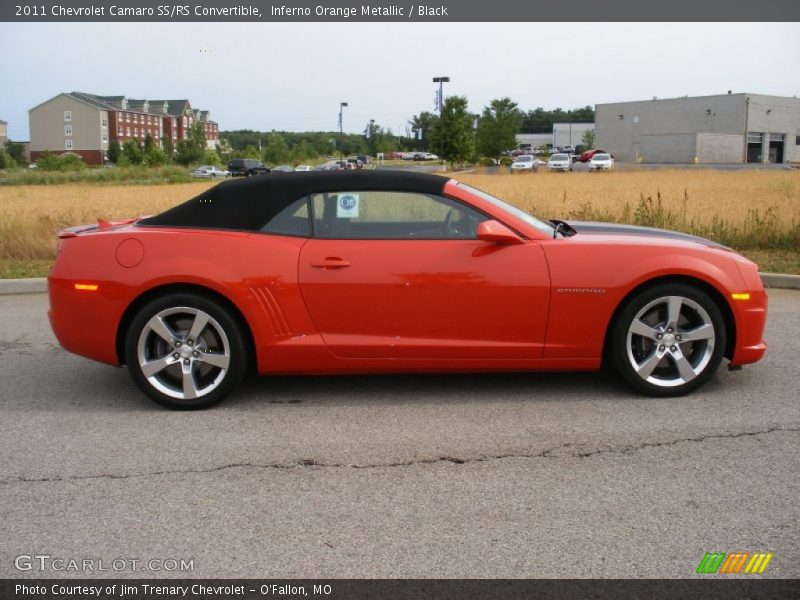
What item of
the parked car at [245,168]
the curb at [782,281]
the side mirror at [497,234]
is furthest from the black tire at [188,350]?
the parked car at [245,168]

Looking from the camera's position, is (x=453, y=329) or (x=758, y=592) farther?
(x=453, y=329)

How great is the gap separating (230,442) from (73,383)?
1862mm

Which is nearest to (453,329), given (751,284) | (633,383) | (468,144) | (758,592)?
(633,383)

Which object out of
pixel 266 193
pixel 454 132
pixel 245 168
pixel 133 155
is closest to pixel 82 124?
pixel 133 155

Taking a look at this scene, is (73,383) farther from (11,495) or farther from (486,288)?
(486,288)

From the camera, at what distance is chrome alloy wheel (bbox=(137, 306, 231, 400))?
4.95 metres

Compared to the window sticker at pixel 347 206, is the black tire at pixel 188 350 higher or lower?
lower

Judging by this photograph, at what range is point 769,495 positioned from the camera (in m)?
3.65

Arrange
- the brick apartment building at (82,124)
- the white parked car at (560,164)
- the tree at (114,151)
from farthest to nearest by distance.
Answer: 1. the brick apartment building at (82,124)
2. the tree at (114,151)
3. the white parked car at (560,164)

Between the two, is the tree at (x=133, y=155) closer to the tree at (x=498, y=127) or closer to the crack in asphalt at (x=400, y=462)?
the tree at (x=498, y=127)

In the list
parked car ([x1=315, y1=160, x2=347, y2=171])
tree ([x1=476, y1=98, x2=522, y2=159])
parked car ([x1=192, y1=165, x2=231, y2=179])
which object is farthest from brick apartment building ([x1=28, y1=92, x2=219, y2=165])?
parked car ([x1=315, y1=160, x2=347, y2=171])

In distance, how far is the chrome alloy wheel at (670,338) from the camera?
5039 mm

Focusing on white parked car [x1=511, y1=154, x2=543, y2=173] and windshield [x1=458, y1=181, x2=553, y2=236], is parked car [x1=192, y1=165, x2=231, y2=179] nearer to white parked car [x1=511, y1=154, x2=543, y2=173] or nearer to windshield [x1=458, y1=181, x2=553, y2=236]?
white parked car [x1=511, y1=154, x2=543, y2=173]

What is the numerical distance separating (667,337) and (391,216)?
1.90m
